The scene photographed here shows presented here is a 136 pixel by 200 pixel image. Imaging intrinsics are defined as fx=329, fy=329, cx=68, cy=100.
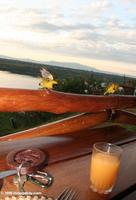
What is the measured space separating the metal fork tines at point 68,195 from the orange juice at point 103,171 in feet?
0.43

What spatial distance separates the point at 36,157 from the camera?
1.32 metres

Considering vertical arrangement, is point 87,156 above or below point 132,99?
below

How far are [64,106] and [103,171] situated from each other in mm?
557

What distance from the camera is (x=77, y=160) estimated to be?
1516 mm

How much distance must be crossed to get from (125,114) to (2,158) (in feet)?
4.26

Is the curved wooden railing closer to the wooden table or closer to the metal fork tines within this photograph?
the wooden table

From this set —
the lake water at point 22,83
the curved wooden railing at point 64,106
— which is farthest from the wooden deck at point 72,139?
the lake water at point 22,83

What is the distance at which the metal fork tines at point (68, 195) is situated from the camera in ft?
3.45

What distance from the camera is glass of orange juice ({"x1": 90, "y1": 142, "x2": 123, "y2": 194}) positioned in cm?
125

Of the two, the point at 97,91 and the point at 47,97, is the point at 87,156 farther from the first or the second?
the point at 97,91

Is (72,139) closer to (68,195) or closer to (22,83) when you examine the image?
(68,195)

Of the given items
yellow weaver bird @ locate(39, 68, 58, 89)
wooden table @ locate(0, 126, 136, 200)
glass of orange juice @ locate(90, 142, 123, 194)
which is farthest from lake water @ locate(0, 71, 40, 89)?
glass of orange juice @ locate(90, 142, 123, 194)

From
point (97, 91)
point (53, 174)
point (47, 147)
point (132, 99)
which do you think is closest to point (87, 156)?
point (47, 147)

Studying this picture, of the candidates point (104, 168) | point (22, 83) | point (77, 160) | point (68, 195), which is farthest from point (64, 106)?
point (22, 83)
